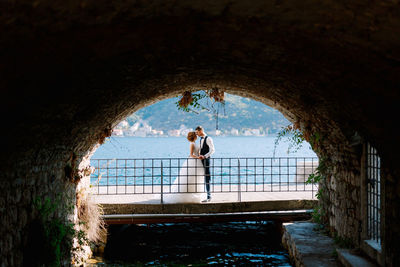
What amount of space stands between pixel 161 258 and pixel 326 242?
9.48 ft

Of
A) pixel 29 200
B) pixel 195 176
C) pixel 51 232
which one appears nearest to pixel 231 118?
pixel 195 176

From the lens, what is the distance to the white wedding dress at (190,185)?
752 cm

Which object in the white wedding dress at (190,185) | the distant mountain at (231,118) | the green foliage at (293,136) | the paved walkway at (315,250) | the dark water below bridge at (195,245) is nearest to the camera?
the paved walkway at (315,250)

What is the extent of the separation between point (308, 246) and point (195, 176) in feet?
10.1

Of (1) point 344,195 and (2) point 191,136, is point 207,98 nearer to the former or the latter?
(2) point 191,136

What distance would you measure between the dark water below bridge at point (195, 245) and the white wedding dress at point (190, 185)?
0.91 meters

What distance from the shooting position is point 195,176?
309 inches

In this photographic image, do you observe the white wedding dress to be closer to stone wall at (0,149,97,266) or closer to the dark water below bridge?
the dark water below bridge

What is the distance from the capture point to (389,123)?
3.11 m

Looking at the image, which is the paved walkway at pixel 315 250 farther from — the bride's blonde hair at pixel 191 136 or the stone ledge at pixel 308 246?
the bride's blonde hair at pixel 191 136

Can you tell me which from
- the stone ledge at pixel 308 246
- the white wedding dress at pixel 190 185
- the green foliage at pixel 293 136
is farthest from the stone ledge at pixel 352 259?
the white wedding dress at pixel 190 185

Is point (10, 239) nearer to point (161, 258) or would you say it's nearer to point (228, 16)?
point (228, 16)

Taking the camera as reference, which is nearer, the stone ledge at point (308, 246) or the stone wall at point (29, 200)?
the stone wall at point (29, 200)

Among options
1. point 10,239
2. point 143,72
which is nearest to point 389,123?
point 143,72
